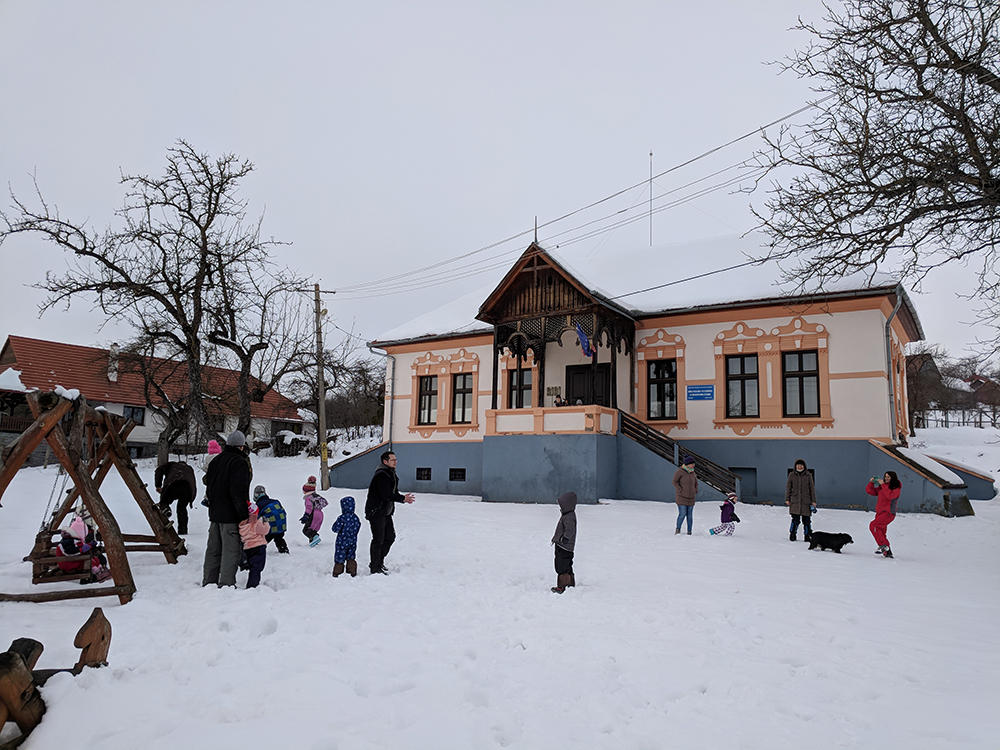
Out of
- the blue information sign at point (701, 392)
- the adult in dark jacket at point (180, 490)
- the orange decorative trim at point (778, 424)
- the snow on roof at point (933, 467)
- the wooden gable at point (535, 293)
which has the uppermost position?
the wooden gable at point (535, 293)

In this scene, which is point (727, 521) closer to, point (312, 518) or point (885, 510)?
point (885, 510)

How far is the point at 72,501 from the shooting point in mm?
8375

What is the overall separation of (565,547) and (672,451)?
12.1 metres

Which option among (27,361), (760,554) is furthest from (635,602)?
(27,361)

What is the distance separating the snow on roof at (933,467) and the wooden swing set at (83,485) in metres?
15.7

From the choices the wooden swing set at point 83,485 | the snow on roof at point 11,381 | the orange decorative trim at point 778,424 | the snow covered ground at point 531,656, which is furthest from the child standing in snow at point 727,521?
the snow on roof at point 11,381

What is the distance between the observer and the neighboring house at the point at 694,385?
56.0 feet

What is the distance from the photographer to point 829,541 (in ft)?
33.8

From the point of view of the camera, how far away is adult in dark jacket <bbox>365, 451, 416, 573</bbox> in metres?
8.07

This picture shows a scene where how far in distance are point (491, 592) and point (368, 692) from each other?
2946mm

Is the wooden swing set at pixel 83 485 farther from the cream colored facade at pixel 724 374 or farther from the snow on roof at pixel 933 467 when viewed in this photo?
the snow on roof at pixel 933 467

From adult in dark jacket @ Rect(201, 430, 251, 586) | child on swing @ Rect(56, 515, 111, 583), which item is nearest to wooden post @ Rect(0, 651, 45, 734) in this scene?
adult in dark jacket @ Rect(201, 430, 251, 586)

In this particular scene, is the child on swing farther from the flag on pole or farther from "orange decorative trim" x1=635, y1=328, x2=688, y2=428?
"orange decorative trim" x1=635, y1=328, x2=688, y2=428

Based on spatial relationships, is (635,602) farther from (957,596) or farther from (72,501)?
(72,501)
